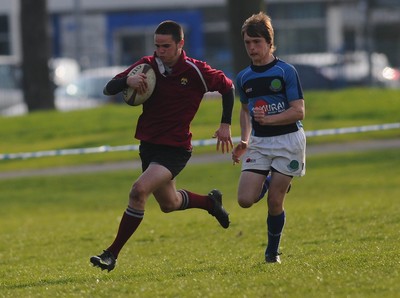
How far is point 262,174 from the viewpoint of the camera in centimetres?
953

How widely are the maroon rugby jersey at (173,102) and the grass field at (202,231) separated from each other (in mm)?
1065

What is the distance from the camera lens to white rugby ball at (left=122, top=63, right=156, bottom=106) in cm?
925

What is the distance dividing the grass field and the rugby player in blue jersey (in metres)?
0.60

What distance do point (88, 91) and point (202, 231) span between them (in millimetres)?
22915

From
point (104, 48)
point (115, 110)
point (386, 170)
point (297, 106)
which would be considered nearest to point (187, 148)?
point (297, 106)

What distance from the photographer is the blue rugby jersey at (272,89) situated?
9328 millimetres

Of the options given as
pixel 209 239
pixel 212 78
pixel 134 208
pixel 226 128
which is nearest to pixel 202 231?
pixel 209 239

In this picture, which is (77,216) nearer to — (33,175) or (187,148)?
(33,175)

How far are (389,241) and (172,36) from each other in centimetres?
278

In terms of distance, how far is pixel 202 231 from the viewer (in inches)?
513

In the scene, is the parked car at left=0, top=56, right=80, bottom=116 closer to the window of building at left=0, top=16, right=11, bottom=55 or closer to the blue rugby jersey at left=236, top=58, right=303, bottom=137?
the window of building at left=0, top=16, right=11, bottom=55

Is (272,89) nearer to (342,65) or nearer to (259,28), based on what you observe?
(259,28)

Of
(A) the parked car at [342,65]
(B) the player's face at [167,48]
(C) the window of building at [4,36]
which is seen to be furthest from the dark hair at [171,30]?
(C) the window of building at [4,36]

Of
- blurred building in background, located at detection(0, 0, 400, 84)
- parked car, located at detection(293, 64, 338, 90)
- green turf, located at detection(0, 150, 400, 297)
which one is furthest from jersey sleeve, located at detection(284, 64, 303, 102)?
blurred building in background, located at detection(0, 0, 400, 84)
